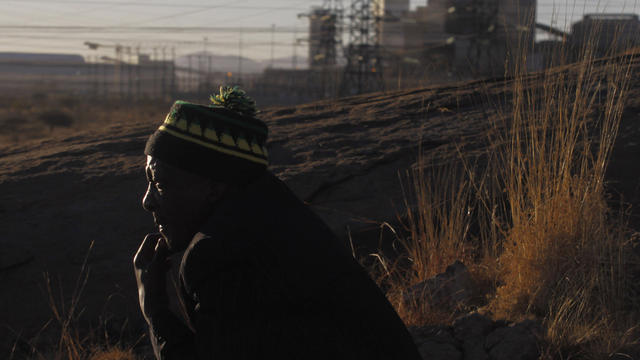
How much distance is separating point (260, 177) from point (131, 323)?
2.24 m

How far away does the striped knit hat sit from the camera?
1300 mm

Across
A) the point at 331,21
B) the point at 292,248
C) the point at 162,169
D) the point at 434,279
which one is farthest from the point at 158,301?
the point at 331,21

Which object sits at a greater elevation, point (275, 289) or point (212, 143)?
point (212, 143)

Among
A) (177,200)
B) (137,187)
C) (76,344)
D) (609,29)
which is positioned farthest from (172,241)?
(609,29)

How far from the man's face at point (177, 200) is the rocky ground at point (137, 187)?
1.33 meters

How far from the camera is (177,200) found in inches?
53.4

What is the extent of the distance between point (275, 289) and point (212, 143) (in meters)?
0.35

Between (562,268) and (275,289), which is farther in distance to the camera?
(562,268)

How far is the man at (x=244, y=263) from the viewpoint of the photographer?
119 cm

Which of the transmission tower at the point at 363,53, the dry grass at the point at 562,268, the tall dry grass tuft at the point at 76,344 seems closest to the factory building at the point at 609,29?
the dry grass at the point at 562,268

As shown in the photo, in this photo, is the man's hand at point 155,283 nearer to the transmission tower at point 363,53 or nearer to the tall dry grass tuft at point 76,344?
the tall dry grass tuft at point 76,344

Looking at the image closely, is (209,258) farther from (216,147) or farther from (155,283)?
(155,283)

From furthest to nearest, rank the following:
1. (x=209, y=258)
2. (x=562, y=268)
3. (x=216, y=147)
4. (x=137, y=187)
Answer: (x=137, y=187) < (x=562, y=268) < (x=216, y=147) < (x=209, y=258)

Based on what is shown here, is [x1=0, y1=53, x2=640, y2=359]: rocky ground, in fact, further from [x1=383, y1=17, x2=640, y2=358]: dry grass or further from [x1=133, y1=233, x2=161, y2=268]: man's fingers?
[x1=133, y1=233, x2=161, y2=268]: man's fingers
